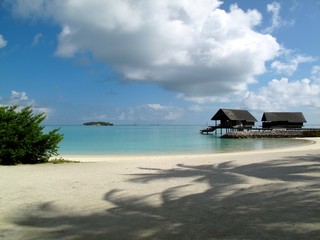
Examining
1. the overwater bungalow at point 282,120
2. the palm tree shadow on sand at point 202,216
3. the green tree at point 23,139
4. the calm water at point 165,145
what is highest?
the overwater bungalow at point 282,120

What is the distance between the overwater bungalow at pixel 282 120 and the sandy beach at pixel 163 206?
2079 inches

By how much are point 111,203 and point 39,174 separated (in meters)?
4.89

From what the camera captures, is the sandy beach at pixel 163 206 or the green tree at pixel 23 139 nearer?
the sandy beach at pixel 163 206

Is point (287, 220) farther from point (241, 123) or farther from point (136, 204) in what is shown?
point (241, 123)

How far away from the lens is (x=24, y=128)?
13141 mm

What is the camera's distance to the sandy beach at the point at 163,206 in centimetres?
448

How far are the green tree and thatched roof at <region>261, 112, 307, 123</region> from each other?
5207cm

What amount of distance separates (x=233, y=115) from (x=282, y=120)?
33.5 feet

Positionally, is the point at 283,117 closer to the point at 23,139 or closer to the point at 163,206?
the point at 23,139

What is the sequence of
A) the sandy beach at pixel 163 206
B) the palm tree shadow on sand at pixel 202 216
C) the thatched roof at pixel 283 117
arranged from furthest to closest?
the thatched roof at pixel 283 117 < the sandy beach at pixel 163 206 < the palm tree shadow on sand at pixel 202 216

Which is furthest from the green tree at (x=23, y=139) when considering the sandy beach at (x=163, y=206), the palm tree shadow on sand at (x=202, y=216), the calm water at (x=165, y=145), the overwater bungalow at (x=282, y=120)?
the overwater bungalow at (x=282, y=120)

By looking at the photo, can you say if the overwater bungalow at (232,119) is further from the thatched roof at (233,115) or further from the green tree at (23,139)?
the green tree at (23,139)

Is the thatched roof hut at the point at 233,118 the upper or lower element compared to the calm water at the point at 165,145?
upper

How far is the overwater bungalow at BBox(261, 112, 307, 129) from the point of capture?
59562mm
